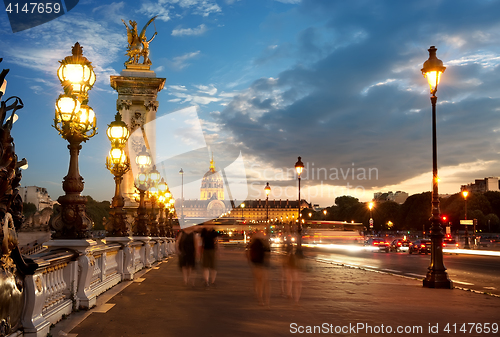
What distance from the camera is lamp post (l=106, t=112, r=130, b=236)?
1592cm

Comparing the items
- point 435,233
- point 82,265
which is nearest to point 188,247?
point 82,265

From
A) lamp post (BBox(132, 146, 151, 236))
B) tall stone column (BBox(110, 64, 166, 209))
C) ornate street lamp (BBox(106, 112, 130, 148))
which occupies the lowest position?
lamp post (BBox(132, 146, 151, 236))

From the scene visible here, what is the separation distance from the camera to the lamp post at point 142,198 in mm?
22000

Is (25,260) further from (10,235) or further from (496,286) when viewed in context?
(496,286)

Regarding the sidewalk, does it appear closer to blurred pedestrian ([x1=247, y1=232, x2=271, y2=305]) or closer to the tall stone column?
blurred pedestrian ([x1=247, y1=232, x2=271, y2=305])

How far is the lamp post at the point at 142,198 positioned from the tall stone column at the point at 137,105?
86.0 ft

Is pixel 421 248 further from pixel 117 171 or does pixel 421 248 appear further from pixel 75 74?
pixel 75 74

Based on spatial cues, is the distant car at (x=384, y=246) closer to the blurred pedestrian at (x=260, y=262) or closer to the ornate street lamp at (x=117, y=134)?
the ornate street lamp at (x=117, y=134)

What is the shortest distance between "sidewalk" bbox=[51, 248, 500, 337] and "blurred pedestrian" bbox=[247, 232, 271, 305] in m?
0.33

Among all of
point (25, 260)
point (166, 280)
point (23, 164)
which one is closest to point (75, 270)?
point (25, 260)

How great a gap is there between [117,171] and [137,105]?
3588 centimetres

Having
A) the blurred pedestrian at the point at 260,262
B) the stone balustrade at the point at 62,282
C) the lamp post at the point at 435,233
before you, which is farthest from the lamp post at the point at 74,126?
the lamp post at the point at 435,233

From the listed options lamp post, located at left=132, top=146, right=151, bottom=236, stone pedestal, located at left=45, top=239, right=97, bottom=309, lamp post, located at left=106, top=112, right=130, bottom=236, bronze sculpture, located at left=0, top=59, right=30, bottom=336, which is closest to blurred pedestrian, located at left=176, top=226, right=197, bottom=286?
lamp post, located at left=106, top=112, right=130, bottom=236

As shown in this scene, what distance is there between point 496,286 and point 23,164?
648 inches
